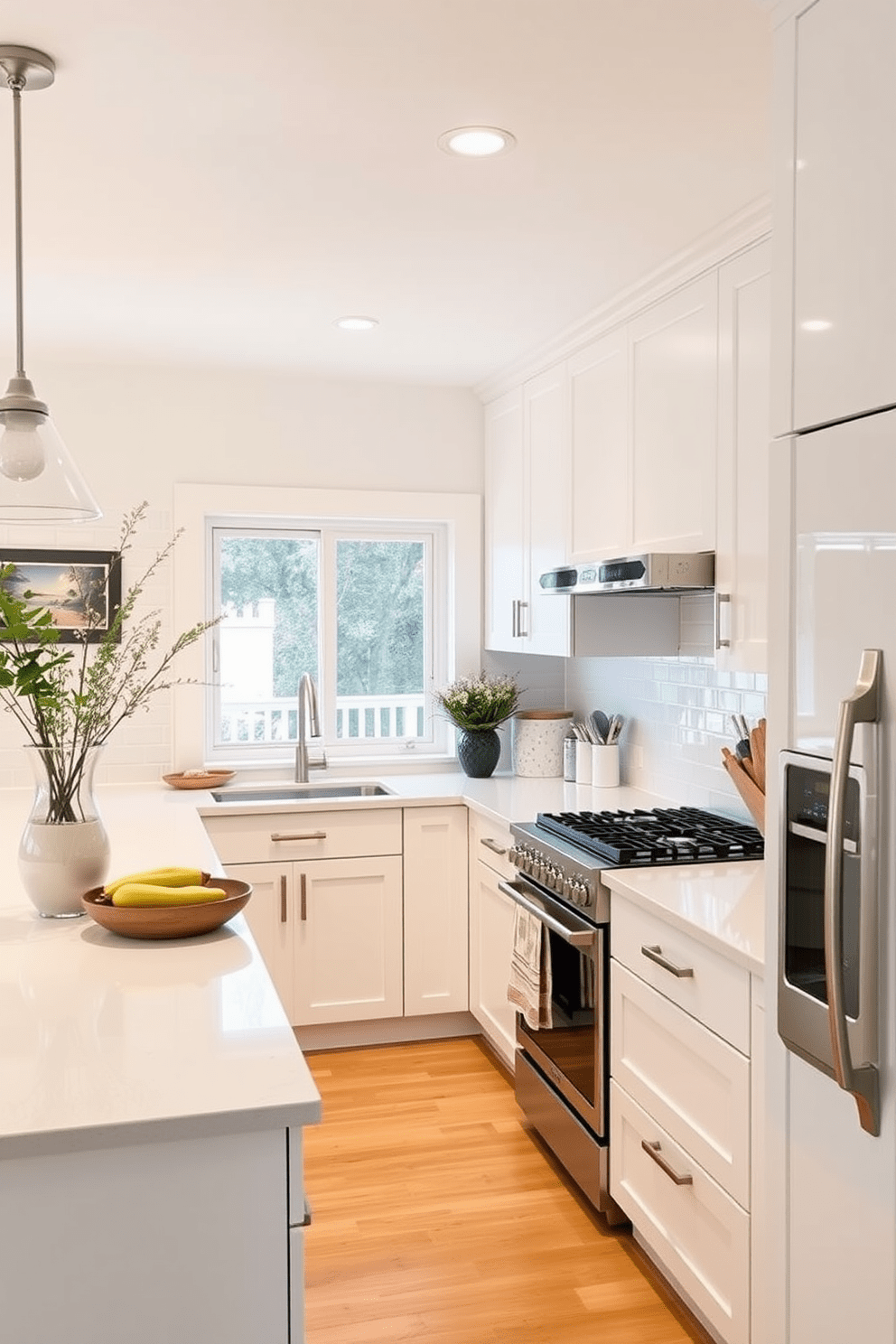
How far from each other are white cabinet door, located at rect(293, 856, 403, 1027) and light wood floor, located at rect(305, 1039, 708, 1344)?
0.35m

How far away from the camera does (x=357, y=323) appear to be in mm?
3707

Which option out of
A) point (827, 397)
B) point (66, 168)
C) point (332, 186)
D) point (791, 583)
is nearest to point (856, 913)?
point (791, 583)

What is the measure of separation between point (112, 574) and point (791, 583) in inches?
121

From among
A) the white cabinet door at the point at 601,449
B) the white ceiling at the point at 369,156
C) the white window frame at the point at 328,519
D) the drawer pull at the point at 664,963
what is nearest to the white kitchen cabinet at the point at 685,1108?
the drawer pull at the point at 664,963

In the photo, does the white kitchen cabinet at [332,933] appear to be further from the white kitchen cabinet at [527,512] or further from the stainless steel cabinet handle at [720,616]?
the stainless steel cabinet handle at [720,616]

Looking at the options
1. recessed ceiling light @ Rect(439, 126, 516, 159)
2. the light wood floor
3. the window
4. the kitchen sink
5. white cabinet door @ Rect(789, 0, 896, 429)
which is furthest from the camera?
the window

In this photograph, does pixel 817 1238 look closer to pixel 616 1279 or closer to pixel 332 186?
pixel 616 1279

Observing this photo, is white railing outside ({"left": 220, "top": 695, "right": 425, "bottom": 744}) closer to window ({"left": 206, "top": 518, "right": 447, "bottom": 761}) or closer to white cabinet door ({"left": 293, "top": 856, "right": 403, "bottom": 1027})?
window ({"left": 206, "top": 518, "right": 447, "bottom": 761})

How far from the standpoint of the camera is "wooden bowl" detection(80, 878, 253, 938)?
198 cm

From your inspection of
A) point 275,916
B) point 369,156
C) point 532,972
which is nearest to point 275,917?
point 275,916

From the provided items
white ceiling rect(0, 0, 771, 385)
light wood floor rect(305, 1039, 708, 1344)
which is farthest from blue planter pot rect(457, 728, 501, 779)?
white ceiling rect(0, 0, 771, 385)

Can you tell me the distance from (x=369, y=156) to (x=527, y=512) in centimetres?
195

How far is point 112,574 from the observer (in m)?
4.23

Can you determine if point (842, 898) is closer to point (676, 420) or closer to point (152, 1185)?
point (152, 1185)
